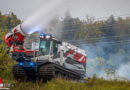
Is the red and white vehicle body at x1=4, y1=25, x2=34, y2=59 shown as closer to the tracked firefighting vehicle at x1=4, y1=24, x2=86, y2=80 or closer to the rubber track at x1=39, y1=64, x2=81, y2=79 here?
the tracked firefighting vehicle at x1=4, y1=24, x2=86, y2=80

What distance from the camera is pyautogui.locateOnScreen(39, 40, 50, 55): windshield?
67.4 ft

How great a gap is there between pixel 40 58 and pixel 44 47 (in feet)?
3.19

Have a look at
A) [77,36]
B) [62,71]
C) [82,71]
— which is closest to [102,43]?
[77,36]

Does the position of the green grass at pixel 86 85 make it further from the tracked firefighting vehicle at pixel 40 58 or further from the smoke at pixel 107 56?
the smoke at pixel 107 56

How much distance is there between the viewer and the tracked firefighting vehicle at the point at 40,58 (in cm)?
1975

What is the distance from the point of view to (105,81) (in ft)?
58.5

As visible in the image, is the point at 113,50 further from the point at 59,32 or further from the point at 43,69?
the point at 43,69

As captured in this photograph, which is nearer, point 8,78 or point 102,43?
point 8,78

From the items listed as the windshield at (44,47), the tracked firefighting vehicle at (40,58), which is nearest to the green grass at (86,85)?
the tracked firefighting vehicle at (40,58)

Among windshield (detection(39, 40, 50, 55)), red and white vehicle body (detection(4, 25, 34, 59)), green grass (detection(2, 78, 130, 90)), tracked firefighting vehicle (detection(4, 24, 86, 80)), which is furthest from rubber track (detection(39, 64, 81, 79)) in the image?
red and white vehicle body (detection(4, 25, 34, 59))

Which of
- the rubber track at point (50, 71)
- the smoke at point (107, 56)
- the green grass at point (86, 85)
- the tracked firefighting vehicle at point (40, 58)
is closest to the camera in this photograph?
the green grass at point (86, 85)

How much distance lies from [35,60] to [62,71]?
7.56 ft

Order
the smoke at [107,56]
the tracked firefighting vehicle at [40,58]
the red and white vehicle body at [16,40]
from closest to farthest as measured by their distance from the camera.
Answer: the tracked firefighting vehicle at [40,58] → the red and white vehicle body at [16,40] → the smoke at [107,56]

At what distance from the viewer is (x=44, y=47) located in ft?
68.2
